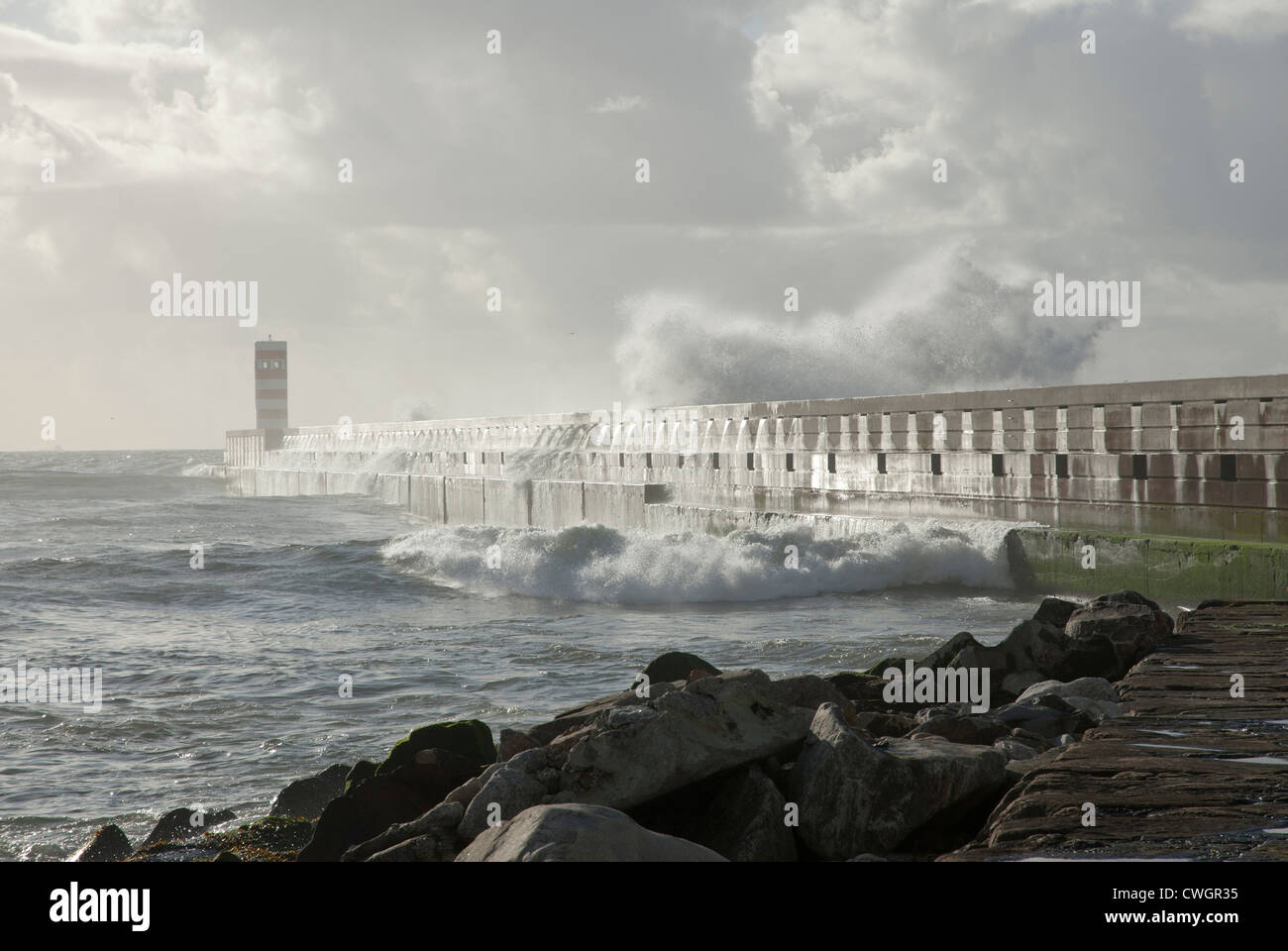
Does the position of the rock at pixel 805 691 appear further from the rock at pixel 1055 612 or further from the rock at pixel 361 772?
the rock at pixel 1055 612

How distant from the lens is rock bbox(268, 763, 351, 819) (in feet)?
21.4

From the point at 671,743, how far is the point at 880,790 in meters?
0.80

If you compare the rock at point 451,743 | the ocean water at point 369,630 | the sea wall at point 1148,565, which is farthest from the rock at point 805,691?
the sea wall at point 1148,565

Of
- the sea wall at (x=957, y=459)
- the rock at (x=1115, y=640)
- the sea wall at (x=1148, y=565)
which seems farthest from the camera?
the sea wall at (x=957, y=459)

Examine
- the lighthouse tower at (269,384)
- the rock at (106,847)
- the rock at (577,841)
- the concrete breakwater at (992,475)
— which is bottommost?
the rock at (106,847)

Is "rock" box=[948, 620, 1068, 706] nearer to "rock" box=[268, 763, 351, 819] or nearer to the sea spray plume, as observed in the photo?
"rock" box=[268, 763, 351, 819]

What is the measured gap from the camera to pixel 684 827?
15.7 feet

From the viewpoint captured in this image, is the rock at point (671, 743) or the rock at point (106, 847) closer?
the rock at point (671, 743)

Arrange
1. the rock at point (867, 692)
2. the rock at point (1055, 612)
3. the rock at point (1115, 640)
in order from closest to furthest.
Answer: the rock at point (867, 692) → the rock at point (1115, 640) → the rock at point (1055, 612)

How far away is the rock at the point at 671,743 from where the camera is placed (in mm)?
4652

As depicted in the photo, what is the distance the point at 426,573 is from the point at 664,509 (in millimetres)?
5693

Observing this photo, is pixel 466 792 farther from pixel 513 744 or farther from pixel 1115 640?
pixel 1115 640

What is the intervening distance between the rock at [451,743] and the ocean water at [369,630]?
3.66 ft
